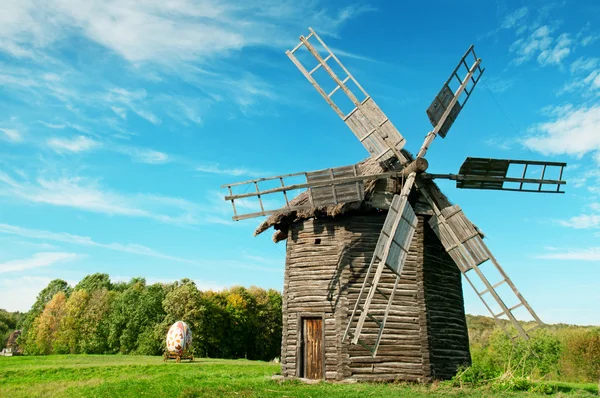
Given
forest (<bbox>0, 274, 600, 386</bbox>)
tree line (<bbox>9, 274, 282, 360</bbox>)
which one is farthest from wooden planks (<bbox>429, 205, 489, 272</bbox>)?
tree line (<bbox>9, 274, 282, 360</bbox>)

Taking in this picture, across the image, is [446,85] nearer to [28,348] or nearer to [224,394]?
[224,394]

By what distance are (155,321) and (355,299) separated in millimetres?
42153

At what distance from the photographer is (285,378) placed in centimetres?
1692

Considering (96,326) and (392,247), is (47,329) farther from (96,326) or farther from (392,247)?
(392,247)

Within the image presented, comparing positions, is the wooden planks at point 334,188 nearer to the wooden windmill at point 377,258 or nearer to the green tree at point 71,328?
the wooden windmill at point 377,258

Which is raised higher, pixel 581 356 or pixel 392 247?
pixel 392 247

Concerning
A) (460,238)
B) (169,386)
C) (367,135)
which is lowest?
(169,386)

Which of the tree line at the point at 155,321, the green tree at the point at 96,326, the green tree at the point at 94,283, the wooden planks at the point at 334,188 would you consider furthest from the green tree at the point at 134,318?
the wooden planks at the point at 334,188

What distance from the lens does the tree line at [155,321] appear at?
161 feet

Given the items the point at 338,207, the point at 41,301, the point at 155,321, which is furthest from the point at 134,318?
the point at 338,207

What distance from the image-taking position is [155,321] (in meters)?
53.0

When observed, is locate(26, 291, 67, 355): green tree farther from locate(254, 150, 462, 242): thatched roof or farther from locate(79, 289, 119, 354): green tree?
locate(254, 150, 462, 242): thatched roof

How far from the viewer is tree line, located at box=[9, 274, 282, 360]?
49156 millimetres

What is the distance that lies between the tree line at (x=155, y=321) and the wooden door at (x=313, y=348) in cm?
3298
